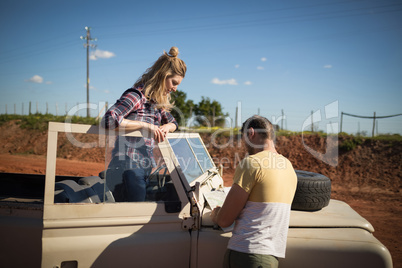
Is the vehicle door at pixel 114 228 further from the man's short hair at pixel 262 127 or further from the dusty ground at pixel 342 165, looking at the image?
the dusty ground at pixel 342 165

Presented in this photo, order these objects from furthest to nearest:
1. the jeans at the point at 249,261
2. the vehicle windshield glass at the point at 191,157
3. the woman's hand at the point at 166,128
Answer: the vehicle windshield glass at the point at 191,157, the woman's hand at the point at 166,128, the jeans at the point at 249,261

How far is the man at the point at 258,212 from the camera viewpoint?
1.65m

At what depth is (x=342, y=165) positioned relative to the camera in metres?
11.7

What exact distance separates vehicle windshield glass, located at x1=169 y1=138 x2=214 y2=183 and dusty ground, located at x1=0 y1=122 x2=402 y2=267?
3371 millimetres

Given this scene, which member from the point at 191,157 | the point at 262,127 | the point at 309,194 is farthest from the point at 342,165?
the point at 262,127

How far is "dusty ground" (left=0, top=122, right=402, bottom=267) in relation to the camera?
6.36 m

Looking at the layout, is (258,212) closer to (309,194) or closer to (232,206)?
(232,206)

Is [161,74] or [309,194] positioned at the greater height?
[161,74]

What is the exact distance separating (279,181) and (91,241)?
142 centimetres

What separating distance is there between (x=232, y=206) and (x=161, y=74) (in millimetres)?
1337

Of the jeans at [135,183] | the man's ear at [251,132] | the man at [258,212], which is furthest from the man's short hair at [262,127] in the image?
the jeans at [135,183]

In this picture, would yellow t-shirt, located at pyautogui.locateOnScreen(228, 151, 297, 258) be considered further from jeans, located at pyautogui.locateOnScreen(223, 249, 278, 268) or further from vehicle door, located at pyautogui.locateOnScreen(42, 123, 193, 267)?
vehicle door, located at pyautogui.locateOnScreen(42, 123, 193, 267)

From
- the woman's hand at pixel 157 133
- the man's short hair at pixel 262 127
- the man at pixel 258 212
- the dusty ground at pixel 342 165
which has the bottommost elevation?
the dusty ground at pixel 342 165

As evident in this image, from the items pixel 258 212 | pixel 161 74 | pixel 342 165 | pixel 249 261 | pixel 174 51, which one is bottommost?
pixel 342 165
